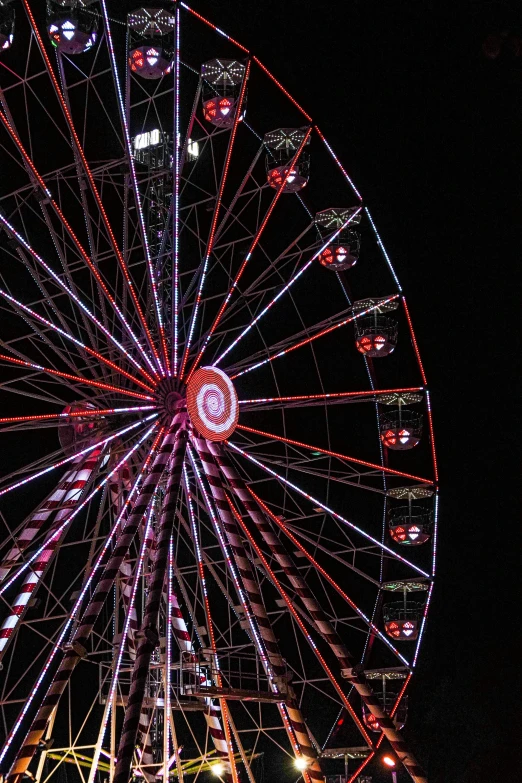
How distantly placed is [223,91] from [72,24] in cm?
265

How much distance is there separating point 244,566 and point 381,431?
512cm

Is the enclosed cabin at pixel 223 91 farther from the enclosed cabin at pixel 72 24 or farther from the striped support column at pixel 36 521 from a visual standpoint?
the striped support column at pixel 36 521

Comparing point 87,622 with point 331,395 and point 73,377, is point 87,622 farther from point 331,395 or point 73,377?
point 331,395

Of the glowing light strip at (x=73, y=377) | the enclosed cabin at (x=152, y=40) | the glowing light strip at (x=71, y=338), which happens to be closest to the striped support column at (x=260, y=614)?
the glowing light strip at (x=73, y=377)

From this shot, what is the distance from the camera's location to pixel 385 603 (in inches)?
779

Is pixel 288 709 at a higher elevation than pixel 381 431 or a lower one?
lower

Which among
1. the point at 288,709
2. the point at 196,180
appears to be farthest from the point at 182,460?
the point at 196,180

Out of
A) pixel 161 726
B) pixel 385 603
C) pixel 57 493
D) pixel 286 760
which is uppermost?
pixel 57 493

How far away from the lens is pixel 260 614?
51.6ft

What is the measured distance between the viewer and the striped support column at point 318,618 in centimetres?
1577

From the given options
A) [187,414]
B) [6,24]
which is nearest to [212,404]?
[187,414]

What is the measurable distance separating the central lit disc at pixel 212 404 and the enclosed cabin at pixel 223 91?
3961 millimetres

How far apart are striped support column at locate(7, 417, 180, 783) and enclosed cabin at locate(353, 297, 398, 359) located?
16.7ft

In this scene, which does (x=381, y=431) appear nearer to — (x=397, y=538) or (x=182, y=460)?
(x=397, y=538)
